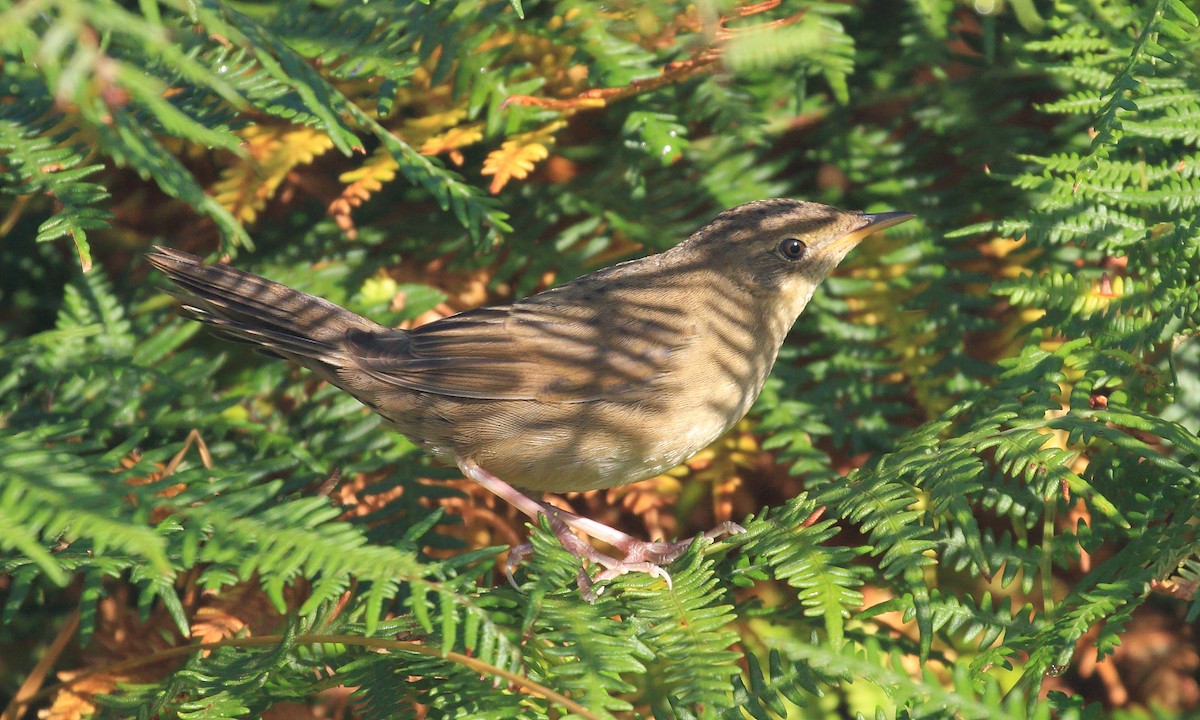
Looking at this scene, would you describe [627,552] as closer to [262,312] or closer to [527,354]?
[527,354]

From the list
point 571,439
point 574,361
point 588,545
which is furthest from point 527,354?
point 588,545

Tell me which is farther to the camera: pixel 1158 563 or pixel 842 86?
pixel 842 86

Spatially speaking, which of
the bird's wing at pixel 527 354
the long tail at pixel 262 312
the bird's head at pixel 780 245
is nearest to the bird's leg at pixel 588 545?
the bird's wing at pixel 527 354

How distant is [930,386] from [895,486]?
83 centimetres

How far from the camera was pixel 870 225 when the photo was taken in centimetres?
281

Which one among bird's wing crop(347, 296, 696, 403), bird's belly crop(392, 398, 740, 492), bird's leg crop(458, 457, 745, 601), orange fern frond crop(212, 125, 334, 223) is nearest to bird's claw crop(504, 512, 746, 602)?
bird's leg crop(458, 457, 745, 601)

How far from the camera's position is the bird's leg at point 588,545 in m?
2.37

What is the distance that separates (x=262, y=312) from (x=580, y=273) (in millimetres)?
871

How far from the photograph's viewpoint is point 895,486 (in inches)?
79.6

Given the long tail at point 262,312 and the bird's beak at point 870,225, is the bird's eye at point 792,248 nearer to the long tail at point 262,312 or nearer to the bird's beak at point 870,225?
the bird's beak at point 870,225

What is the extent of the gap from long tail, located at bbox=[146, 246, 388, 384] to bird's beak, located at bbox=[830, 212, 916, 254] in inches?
48.3

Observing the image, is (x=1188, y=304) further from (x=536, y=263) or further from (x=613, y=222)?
(x=536, y=263)

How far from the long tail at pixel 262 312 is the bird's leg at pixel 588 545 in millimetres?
441

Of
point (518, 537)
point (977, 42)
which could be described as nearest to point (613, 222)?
point (518, 537)
